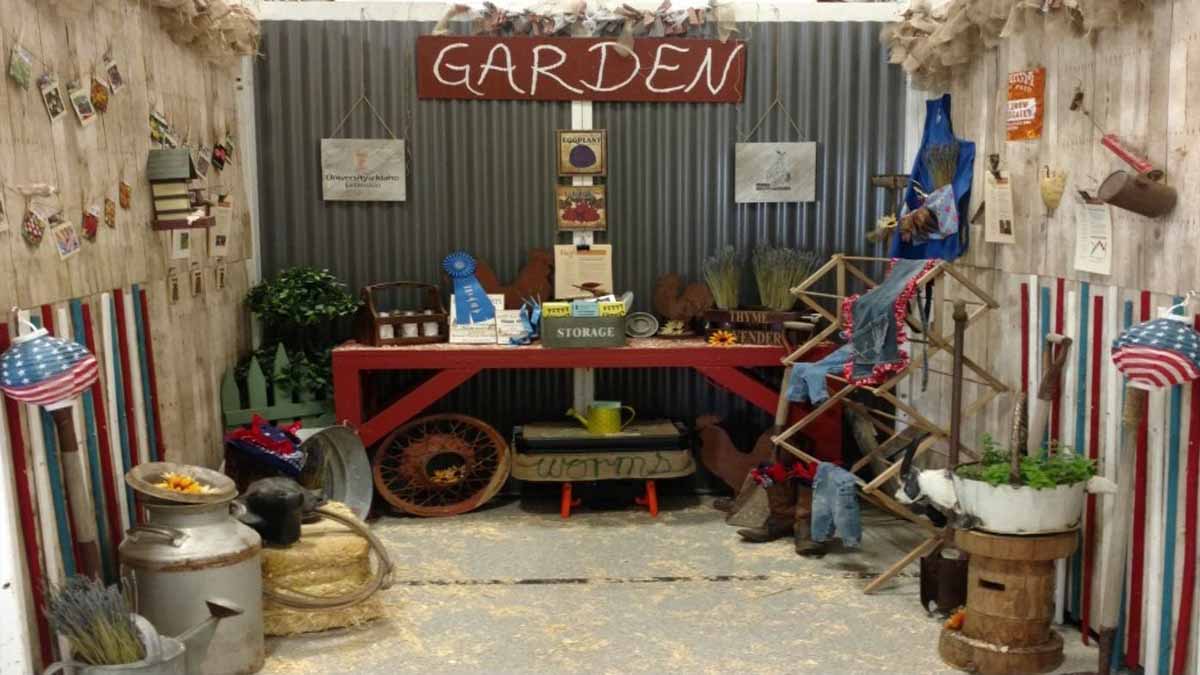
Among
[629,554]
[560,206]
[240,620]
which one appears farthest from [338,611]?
[560,206]

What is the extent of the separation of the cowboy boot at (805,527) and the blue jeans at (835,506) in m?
0.13

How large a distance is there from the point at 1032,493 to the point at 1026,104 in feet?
5.72

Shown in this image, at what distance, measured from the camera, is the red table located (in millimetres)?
6059

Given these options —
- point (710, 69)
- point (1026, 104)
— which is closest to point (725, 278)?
point (710, 69)

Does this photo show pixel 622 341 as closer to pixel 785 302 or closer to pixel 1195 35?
pixel 785 302

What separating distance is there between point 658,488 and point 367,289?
1.98 metres

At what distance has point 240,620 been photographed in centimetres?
414

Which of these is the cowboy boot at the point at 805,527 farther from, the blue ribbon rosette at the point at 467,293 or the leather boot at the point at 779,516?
the blue ribbon rosette at the point at 467,293

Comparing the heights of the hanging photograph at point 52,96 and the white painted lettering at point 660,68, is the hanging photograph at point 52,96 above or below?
below

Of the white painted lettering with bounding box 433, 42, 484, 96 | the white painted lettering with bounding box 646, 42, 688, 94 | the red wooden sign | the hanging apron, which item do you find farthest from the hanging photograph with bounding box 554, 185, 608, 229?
the hanging apron

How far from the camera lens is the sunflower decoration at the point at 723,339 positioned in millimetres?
6199

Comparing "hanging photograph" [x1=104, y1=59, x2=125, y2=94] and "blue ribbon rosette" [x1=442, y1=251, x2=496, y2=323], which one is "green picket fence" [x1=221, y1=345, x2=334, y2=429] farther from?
"hanging photograph" [x1=104, y1=59, x2=125, y2=94]

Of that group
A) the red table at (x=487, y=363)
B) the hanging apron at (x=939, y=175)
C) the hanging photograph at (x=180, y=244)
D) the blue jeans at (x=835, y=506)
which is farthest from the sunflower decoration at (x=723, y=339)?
the hanging photograph at (x=180, y=244)

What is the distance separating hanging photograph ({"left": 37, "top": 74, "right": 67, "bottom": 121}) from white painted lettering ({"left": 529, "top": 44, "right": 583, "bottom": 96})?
9.48ft
